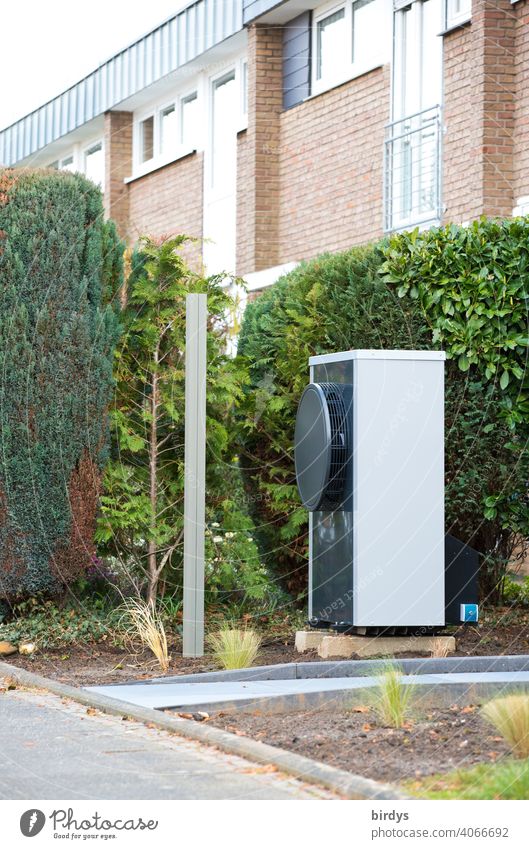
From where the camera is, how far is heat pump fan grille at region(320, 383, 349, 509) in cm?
841

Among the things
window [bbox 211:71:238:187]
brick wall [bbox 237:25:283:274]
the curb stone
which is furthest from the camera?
window [bbox 211:71:238:187]

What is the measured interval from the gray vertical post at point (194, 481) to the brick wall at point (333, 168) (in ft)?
21.0

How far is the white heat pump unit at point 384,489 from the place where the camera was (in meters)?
8.29

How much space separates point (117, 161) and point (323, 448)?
46.9 ft

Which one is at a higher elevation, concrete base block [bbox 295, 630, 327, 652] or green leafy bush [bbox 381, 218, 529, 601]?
green leafy bush [bbox 381, 218, 529, 601]

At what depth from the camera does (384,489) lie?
8.34 m

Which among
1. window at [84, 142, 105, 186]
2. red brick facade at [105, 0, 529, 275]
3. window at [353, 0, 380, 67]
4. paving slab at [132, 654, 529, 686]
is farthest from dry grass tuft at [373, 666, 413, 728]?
window at [84, 142, 105, 186]

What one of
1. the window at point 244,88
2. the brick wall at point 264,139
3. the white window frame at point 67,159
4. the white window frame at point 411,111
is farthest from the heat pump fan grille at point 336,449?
the white window frame at point 67,159

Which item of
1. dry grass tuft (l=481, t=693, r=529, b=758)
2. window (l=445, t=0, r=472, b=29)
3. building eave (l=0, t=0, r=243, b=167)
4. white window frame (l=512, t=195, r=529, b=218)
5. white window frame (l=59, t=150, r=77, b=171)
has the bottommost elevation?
dry grass tuft (l=481, t=693, r=529, b=758)

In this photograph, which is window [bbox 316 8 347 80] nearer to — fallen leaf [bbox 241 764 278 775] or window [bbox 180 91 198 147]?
window [bbox 180 91 198 147]

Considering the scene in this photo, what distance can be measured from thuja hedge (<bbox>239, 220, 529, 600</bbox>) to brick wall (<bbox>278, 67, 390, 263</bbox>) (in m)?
4.93
